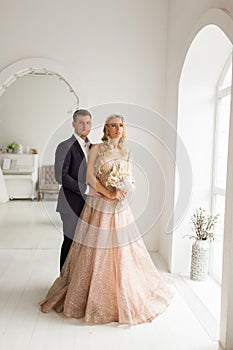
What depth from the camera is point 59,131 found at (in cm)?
502

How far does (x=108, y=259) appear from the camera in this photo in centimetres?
327

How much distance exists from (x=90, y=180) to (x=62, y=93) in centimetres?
193

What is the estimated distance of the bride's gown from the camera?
3.19m

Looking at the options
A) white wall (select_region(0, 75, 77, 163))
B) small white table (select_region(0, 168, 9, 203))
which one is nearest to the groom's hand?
white wall (select_region(0, 75, 77, 163))

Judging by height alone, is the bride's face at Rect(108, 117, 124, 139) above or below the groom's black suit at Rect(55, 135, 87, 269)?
above

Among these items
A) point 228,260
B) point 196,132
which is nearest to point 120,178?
point 228,260

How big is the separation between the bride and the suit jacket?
261 millimetres

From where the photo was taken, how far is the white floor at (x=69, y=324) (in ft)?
9.38

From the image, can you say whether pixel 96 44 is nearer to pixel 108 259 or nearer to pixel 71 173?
pixel 71 173

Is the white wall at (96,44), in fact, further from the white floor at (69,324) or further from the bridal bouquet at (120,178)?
the bridal bouquet at (120,178)

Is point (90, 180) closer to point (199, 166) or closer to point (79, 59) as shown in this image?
point (199, 166)

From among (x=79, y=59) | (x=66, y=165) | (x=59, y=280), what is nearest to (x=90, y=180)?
(x=66, y=165)

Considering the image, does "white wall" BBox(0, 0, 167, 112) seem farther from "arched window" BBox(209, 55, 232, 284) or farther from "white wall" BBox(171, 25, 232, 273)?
"arched window" BBox(209, 55, 232, 284)

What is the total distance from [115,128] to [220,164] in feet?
4.67
